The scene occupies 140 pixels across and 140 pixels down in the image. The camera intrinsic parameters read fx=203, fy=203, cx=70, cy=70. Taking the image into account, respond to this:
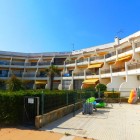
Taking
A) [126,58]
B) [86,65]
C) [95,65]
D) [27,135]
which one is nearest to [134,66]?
[126,58]

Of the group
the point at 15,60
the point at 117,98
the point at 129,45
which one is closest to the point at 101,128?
the point at 117,98

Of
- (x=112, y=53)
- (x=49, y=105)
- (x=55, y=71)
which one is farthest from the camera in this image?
(x=55, y=71)

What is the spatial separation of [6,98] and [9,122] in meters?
1.29

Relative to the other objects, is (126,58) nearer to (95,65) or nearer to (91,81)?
(91,81)

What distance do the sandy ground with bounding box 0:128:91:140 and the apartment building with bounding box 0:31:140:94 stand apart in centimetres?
2459

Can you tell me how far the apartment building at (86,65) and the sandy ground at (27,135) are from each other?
24.6 meters

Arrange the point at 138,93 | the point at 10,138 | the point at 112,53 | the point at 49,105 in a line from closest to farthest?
the point at 10,138, the point at 49,105, the point at 138,93, the point at 112,53

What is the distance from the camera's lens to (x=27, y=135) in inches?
364

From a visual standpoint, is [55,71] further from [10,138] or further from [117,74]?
[10,138]

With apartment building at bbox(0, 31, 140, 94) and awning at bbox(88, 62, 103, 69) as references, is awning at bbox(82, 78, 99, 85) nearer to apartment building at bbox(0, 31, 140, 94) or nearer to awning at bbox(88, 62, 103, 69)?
apartment building at bbox(0, 31, 140, 94)

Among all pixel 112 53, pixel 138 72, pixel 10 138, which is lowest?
pixel 10 138

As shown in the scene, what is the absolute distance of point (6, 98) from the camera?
1101 cm

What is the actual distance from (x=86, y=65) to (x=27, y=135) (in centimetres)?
4430

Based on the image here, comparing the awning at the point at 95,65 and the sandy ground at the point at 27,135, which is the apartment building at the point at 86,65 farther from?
the sandy ground at the point at 27,135
